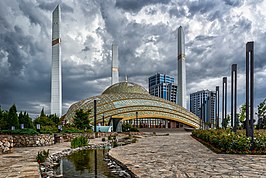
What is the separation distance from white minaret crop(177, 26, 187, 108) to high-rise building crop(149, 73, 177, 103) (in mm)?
26013

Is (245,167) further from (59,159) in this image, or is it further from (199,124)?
(199,124)

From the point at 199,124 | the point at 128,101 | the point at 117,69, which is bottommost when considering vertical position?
the point at 199,124

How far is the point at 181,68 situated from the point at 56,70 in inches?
1078

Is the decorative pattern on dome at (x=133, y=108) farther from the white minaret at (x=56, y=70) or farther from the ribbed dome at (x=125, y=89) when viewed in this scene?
the white minaret at (x=56, y=70)

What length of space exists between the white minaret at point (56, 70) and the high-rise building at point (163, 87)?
49534 millimetres

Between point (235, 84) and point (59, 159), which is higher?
point (235, 84)

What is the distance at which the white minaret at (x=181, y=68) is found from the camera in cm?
5881

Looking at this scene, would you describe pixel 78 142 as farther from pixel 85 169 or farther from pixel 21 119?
pixel 21 119

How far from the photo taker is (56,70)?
4228cm

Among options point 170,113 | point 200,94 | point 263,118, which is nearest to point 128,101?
point 170,113

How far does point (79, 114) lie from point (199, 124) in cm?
3189

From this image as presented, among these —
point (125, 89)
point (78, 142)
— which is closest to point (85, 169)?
point (78, 142)

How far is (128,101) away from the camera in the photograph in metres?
53.4

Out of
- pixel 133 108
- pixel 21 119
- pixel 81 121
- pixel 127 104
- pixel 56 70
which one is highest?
pixel 56 70
